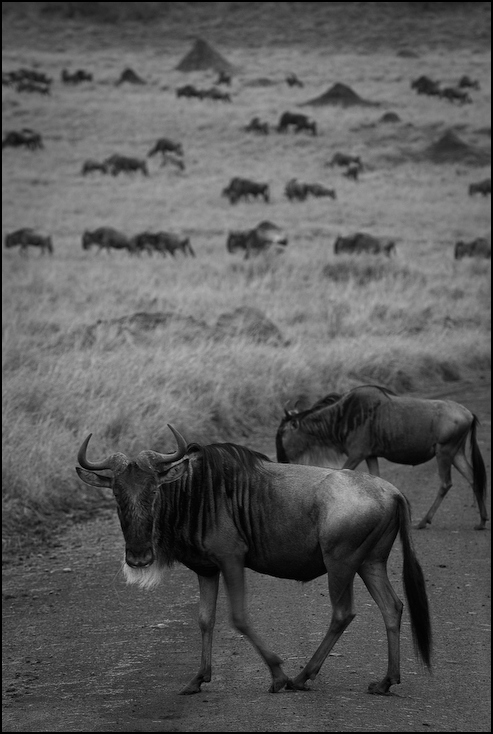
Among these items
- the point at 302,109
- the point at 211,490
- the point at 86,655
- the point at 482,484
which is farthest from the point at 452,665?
the point at 302,109

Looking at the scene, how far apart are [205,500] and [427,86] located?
2315 inches

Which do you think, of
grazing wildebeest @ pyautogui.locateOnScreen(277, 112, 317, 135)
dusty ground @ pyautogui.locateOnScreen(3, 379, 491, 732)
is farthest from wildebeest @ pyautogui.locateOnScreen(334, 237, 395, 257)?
grazing wildebeest @ pyautogui.locateOnScreen(277, 112, 317, 135)

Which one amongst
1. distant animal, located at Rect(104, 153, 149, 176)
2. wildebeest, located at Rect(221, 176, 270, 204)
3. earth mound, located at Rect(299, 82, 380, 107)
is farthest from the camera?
earth mound, located at Rect(299, 82, 380, 107)

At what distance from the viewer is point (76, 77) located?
64312 millimetres

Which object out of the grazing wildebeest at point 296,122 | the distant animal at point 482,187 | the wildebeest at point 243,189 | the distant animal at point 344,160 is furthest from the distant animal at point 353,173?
the grazing wildebeest at point 296,122

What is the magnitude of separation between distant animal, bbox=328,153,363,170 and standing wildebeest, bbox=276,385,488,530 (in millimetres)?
36174

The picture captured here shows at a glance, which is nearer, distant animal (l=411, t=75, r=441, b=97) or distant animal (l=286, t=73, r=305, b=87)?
distant animal (l=411, t=75, r=441, b=97)

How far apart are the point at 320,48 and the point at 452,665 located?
8018 centimetres

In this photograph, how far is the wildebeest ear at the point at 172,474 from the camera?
4.68 m

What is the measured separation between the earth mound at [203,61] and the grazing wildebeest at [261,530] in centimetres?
6689

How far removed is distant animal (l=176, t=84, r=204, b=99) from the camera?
58.7 m

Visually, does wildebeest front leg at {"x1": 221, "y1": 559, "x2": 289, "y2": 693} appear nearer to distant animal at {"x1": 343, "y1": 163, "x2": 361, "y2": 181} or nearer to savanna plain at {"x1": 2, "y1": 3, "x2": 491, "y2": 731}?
savanna plain at {"x1": 2, "y1": 3, "x2": 491, "y2": 731}

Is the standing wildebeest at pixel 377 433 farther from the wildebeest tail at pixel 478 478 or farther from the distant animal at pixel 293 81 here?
the distant animal at pixel 293 81

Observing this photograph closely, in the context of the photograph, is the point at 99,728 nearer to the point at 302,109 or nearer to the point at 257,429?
the point at 257,429
